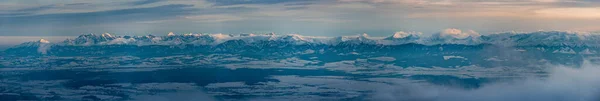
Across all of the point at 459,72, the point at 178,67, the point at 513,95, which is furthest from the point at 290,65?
the point at 513,95

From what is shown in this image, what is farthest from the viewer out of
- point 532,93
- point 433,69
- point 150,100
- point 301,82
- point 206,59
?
point 206,59

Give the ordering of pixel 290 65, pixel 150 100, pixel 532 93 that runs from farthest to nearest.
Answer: pixel 290 65
pixel 532 93
pixel 150 100

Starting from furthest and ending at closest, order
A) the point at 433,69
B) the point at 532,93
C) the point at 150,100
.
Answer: the point at 433,69
the point at 532,93
the point at 150,100

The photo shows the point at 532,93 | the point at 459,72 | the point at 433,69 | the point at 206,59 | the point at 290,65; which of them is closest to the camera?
the point at 532,93

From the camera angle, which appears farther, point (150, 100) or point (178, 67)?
point (178, 67)

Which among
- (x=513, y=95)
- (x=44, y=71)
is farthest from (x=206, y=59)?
(x=513, y=95)

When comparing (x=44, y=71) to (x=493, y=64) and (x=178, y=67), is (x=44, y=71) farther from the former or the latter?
(x=493, y=64)

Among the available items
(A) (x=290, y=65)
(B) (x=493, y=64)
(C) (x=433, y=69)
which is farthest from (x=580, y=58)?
(A) (x=290, y=65)

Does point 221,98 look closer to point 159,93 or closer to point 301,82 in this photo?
point 159,93

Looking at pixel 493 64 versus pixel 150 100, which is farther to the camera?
pixel 493 64
